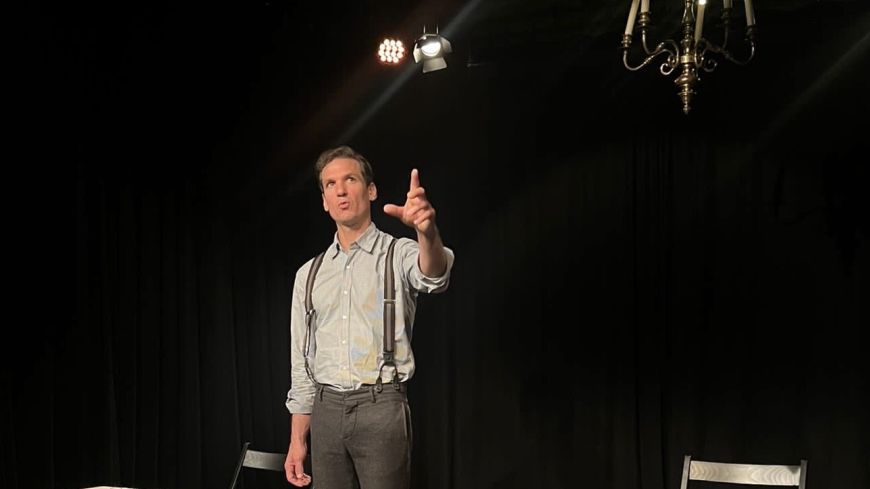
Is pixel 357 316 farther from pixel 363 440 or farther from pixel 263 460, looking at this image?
pixel 263 460

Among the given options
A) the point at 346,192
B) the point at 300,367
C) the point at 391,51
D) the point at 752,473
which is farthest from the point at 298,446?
the point at 391,51

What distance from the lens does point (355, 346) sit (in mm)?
2738

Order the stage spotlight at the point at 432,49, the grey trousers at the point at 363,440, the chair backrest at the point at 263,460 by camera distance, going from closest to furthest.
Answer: the grey trousers at the point at 363,440
the chair backrest at the point at 263,460
the stage spotlight at the point at 432,49

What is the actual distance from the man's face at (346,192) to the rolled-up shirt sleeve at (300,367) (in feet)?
0.84

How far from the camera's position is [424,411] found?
5184mm

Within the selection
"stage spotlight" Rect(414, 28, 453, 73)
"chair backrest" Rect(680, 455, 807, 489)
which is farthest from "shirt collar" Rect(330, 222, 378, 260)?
"stage spotlight" Rect(414, 28, 453, 73)

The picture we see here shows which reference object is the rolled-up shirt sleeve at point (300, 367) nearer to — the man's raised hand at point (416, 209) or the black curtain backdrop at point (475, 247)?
the man's raised hand at point (416, 209)

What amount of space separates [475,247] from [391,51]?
4.56 ft

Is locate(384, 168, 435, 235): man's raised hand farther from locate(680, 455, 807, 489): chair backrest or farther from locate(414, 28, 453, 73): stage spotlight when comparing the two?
locate(414, 28, 453, 73): stage spotlight

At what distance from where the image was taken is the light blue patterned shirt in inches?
107

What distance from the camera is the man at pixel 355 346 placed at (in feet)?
8.66

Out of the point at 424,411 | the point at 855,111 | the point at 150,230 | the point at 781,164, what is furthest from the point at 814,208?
the point at 150,230

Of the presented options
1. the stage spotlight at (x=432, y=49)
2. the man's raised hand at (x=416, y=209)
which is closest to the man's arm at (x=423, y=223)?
the man's raised hand at (x=416, y=209)

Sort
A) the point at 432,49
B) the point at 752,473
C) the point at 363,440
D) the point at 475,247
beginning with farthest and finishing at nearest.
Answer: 1. the point at 475,247
2. the point at 432,49
3. the point at 752,473
4. the point at 363,440
